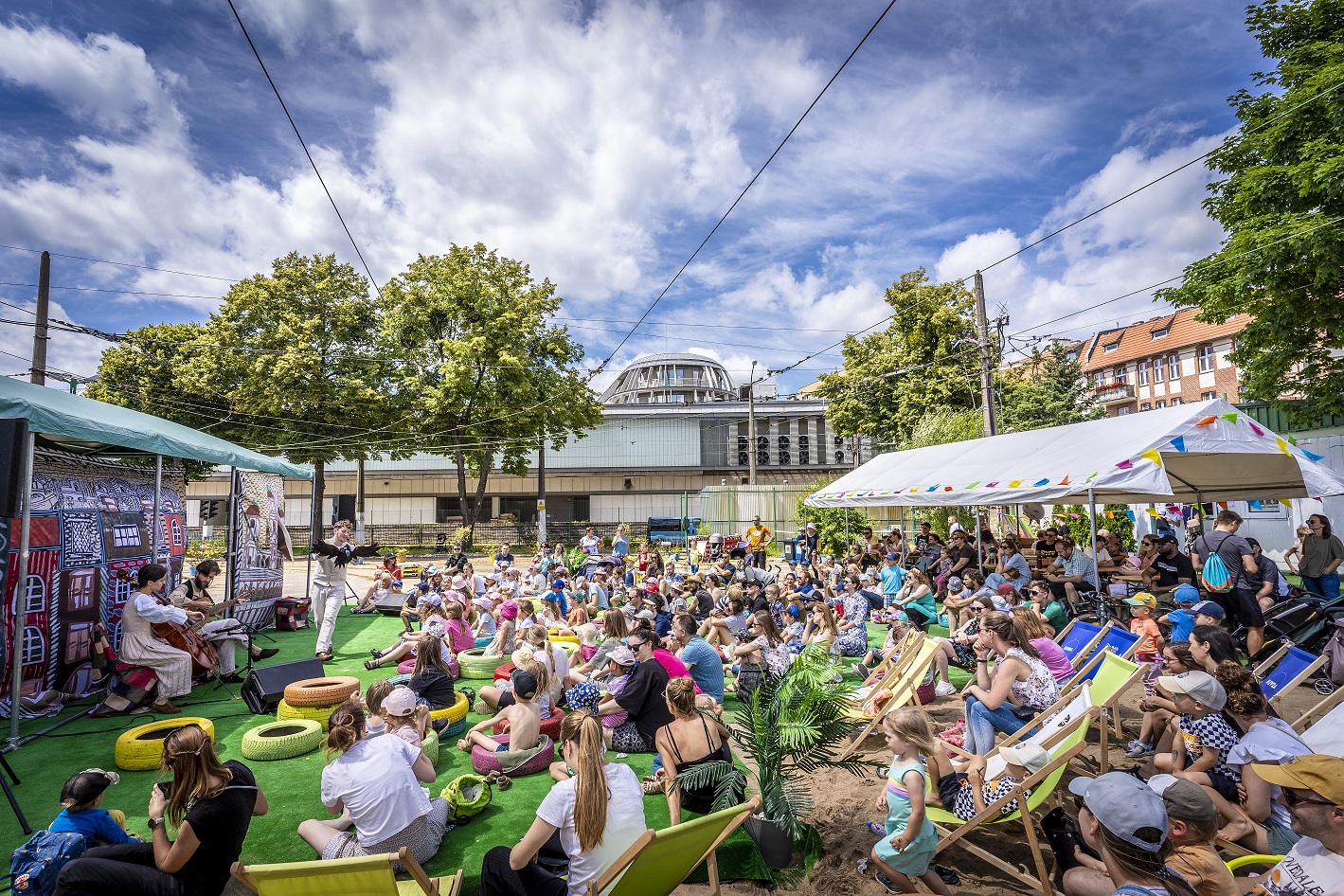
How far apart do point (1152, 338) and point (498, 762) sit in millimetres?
54937

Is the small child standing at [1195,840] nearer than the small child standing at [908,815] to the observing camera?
Yes

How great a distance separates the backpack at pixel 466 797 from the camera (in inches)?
196

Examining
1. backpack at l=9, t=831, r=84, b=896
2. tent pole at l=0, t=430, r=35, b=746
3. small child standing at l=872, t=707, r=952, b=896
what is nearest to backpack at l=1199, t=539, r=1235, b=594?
small child standing at l=872, t=707, r=952, b=896

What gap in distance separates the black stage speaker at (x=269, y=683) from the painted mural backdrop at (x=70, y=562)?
215cm

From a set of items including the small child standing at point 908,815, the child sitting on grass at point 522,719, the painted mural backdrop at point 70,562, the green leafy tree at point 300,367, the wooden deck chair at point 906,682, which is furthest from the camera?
the green leafy tree at point 300,367

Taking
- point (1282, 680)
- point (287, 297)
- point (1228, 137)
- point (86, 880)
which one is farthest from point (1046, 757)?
point (287, 297)

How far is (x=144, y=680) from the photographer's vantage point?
7484mm

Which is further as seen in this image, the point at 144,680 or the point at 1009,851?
the point at 144,680

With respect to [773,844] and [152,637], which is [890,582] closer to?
[773,844]

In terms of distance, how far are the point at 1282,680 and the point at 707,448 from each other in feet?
124

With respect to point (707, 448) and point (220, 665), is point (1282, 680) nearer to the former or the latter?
point (220, 665)

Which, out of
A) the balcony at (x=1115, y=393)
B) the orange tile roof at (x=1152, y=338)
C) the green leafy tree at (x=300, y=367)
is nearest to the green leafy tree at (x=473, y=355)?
the green leafy tree at (x=300, y=367)

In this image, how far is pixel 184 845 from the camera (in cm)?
331

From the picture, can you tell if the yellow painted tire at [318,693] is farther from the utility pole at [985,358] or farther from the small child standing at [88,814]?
the utility pole at [985,358]
